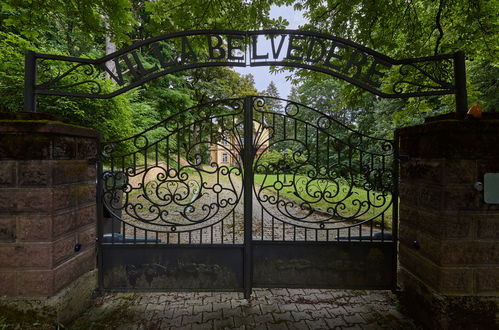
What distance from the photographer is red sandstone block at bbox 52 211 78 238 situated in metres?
2.26

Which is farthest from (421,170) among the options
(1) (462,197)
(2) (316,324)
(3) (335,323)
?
(2) (316,324)

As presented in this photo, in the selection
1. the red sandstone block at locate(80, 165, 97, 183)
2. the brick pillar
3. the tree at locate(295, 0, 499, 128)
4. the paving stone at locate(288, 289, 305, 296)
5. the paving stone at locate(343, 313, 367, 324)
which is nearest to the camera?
the brick pillar

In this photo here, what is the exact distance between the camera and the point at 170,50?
44.0 feet

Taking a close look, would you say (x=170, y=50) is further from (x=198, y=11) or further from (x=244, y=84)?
(x=198, y=11)

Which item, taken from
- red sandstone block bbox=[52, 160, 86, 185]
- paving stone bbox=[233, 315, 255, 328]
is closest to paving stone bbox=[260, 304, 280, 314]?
paving stone bbox=[233, 315, 255, 328]

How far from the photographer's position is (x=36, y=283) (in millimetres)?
2221

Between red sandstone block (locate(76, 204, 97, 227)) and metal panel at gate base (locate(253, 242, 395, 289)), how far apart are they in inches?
73.2

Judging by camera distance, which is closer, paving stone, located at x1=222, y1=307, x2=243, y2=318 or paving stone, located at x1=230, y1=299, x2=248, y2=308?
paving stone, located at x1=222, y1=307, x2=243, y2=318

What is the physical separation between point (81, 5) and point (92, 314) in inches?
167

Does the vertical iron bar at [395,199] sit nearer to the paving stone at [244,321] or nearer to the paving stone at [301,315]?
the paving stone at [301,315]

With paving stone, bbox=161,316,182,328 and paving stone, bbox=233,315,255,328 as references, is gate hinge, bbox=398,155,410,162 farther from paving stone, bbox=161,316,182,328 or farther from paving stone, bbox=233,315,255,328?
paving stone, bbox=161,316,182,328

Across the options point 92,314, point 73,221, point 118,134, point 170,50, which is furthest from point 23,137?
point 170,50

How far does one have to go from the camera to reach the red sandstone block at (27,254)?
2.21 metres

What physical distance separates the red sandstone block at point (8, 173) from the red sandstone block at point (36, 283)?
2.70ft
